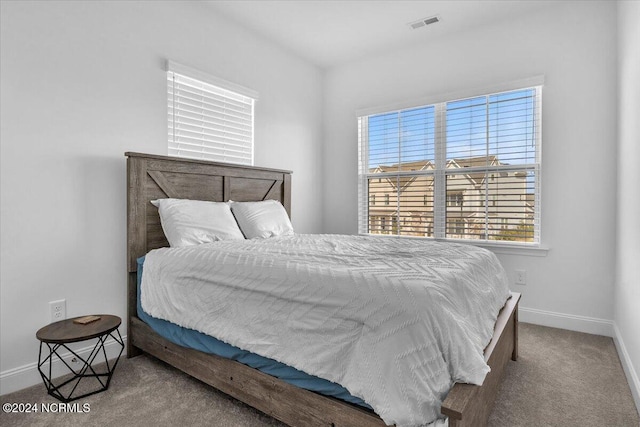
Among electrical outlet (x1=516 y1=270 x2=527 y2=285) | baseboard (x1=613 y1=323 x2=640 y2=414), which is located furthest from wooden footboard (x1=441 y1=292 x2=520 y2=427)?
electrical outlet (x1=516 y1=270 x2=527 y2=285)

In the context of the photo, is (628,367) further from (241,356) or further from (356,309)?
(241,356)

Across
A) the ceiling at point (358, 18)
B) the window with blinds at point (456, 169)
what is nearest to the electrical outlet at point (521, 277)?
the window with blinds at point (456, 169)

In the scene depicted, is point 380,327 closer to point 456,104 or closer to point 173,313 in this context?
point 173,313

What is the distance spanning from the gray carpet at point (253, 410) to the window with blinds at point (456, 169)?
4.22ft

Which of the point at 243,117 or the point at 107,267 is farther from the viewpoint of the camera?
the point at 243,117

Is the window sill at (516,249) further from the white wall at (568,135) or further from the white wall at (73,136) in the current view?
the white wall at (73,136)

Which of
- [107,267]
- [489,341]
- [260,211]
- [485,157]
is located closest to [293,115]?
[260,211]

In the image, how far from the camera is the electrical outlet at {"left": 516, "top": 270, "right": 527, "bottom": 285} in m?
3.09

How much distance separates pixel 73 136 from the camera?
218 cm

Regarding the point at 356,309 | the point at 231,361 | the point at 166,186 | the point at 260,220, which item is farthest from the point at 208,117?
the point at 356,309

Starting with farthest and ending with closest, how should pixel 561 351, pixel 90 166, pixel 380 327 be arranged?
pixel 561 351 < pixel 90 166 < pixel 380 327

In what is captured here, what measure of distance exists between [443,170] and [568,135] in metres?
1.06

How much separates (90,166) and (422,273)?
2190 millimetres

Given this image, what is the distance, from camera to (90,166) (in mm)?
2256
